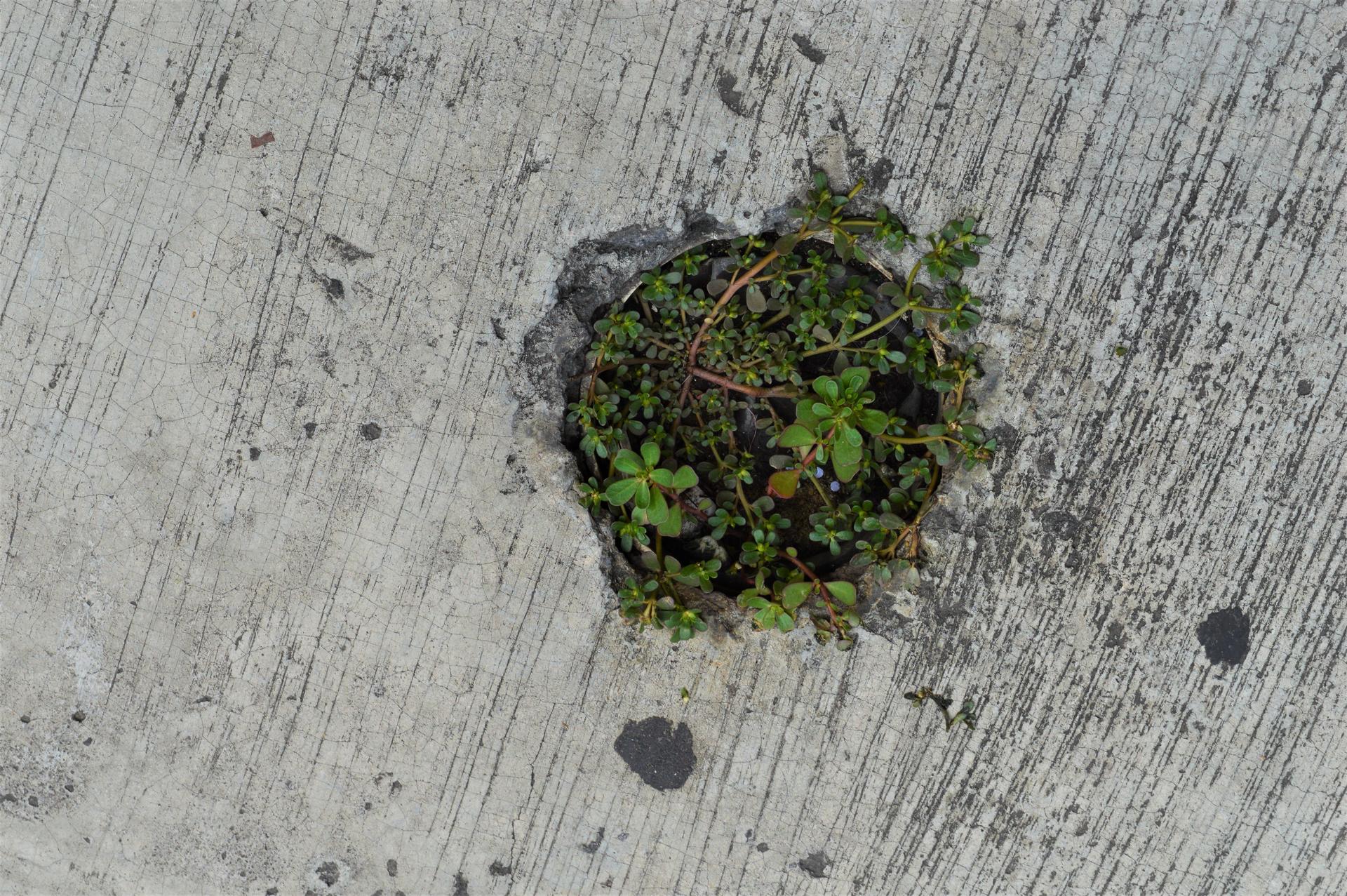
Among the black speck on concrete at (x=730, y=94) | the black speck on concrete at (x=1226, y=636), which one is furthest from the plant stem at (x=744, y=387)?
the black speck on concrete at (x=1226, y=636)

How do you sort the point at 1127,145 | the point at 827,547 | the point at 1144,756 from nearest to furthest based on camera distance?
1. the point at 1127,145
2. the point at 1144,756
3. the point at 827,547

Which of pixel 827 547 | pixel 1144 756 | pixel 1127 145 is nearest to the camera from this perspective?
pixel 1127 145

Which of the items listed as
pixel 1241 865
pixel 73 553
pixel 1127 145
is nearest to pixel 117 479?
pixel 73 553

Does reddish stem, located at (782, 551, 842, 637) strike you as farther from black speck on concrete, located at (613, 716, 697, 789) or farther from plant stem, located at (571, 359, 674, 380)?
plant stem, located at (571, 359, 674, 380)

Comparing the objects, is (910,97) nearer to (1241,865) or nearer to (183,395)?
(183,395)

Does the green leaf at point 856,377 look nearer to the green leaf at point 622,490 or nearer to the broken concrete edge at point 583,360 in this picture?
the broken concrete edge at point 583,360
